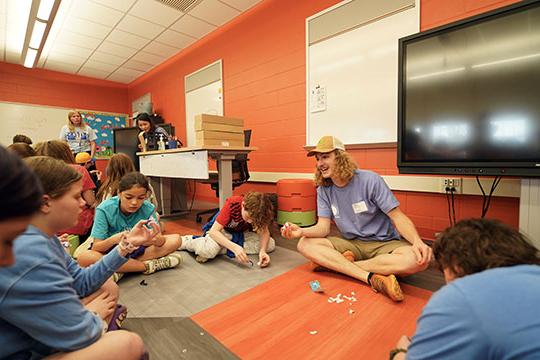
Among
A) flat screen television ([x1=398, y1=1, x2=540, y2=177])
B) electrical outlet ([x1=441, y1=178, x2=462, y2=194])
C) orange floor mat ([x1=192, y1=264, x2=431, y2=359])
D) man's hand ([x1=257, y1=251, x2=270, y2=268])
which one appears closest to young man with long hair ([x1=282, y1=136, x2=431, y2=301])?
orange floor mat ([x1=192, y1=264, x2=431, y2=359])

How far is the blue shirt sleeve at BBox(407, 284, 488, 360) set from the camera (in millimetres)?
438

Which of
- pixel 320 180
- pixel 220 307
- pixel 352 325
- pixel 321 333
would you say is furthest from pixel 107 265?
pixel 320 180

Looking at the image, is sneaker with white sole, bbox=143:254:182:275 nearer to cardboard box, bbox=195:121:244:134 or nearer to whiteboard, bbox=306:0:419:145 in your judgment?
cardboard box, bbox=195:121:244:134

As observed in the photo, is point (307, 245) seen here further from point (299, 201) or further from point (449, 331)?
point (449, 331)

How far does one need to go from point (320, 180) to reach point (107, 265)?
130cm

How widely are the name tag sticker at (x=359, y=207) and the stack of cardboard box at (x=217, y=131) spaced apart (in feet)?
4.36

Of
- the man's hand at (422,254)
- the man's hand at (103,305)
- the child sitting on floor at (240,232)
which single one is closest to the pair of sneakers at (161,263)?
the child sitting on floor at (240,232)

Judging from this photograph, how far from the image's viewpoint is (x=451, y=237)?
61 cm

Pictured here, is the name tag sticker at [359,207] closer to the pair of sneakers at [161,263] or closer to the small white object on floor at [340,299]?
the small white object on floor at [340,299]

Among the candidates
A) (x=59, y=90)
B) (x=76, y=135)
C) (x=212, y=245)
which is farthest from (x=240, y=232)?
(x=59, y=90)

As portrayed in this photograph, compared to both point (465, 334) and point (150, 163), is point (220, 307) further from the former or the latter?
point (150, 163)

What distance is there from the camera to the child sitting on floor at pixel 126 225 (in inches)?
65.3

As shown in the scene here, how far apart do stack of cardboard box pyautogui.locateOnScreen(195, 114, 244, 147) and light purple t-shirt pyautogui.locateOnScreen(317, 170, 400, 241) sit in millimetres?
1153

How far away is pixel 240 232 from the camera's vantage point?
85.9 inches
